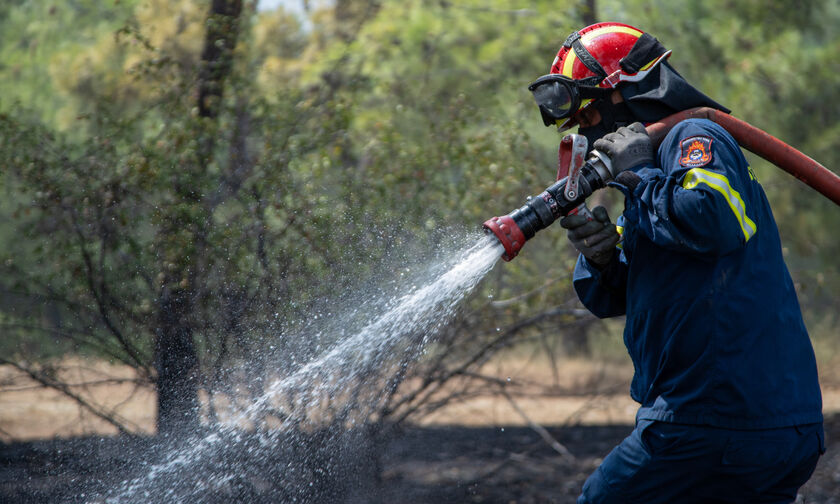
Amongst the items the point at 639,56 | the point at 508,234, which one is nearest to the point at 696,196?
the point at 508,234

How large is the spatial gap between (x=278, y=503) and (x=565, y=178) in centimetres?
294

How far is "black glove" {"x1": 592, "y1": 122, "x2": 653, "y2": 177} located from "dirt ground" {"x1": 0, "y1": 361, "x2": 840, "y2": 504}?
111 inches

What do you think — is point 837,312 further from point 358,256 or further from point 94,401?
point 94,401

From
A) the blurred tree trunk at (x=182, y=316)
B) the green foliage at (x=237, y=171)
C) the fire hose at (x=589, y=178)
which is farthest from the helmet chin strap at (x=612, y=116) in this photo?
the blurred tree trunk at (x=182, y=316)

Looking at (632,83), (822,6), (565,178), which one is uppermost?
(822,6)

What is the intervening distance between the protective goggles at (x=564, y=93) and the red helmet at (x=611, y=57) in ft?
0.04

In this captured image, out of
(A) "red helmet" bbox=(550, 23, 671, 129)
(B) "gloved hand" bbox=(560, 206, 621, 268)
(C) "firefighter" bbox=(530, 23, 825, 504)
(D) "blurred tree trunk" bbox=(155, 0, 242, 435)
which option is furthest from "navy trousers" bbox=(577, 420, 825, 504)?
(D) "blurred tree trunk" bbox=(155, 0, 242, 435)

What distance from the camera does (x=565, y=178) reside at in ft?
8.34

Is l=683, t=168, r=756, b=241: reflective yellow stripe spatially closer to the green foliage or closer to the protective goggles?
the protective goggles

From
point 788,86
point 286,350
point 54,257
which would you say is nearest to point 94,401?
point 54,257

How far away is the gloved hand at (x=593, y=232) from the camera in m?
2.59

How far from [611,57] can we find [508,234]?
743mm

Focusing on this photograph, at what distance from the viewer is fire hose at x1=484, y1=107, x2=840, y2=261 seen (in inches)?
98.1

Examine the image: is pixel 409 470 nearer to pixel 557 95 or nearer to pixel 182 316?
pixel 182 316
